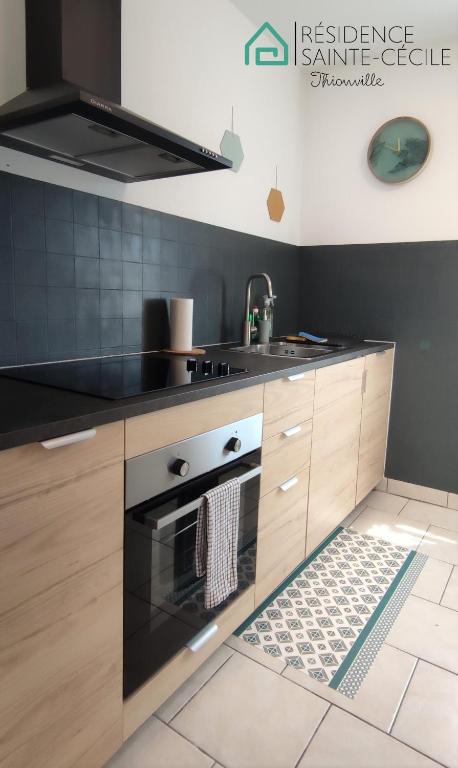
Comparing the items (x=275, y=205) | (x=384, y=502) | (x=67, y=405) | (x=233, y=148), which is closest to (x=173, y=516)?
(x=67, y=405)

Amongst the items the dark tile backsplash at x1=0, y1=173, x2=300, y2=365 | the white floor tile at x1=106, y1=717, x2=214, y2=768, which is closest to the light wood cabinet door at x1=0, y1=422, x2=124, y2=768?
the white floor tile at x1=106, y1=717, x2=214, y2=768

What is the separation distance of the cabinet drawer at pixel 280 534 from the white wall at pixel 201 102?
4.10ft

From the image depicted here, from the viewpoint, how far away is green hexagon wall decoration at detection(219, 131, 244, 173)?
2.30m

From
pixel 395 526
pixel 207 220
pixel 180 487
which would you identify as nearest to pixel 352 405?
pixel 395 526

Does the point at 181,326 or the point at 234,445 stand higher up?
the point at 181,326

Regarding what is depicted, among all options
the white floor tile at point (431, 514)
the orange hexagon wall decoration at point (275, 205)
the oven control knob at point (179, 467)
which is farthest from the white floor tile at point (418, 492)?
the oven control knob at point (179, 467)

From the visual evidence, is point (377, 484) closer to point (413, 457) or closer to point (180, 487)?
point (413, 457)

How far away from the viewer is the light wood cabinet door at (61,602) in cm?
A: 84

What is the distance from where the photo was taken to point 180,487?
1.22 meters

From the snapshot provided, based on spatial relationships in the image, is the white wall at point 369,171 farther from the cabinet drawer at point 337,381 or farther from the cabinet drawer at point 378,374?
the cabinet drawer at point 337,381

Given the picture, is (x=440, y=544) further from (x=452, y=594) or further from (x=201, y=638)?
(x=201, y=638)

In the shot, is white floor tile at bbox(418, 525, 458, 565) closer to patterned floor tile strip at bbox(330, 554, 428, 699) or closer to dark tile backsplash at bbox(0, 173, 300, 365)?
patterned floor tile strip at bbox(330, 554, 428, 699)

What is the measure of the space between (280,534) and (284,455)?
0.31m

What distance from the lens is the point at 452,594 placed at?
1993mm
